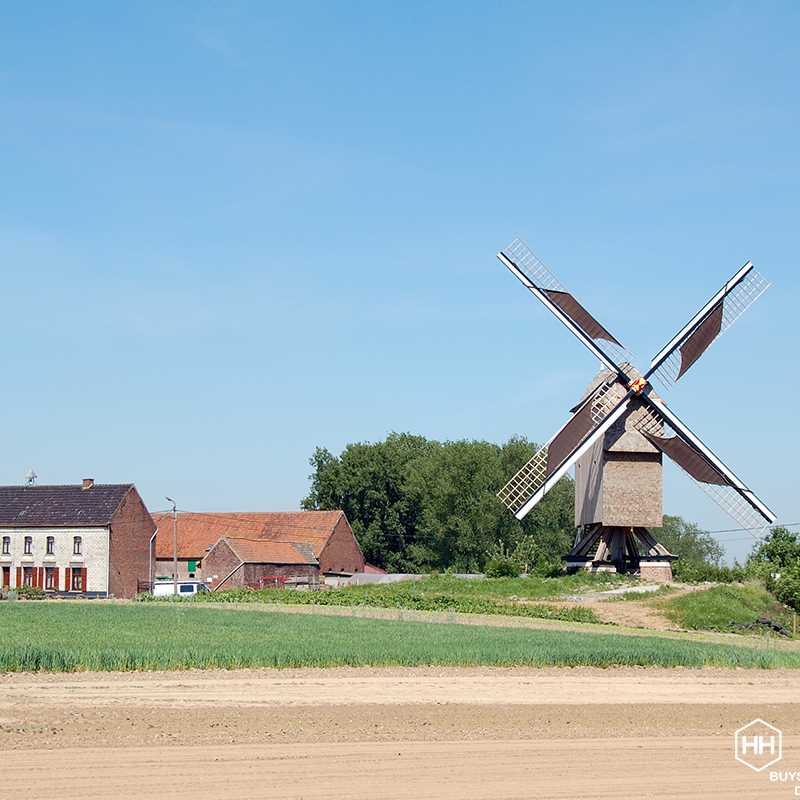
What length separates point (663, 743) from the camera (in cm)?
1742

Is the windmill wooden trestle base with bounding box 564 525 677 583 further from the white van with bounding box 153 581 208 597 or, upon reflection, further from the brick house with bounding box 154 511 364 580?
the brick house with bounding box 154 511 364 580

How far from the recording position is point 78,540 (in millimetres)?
74875

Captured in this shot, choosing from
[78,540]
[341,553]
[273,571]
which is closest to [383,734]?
[273,571]

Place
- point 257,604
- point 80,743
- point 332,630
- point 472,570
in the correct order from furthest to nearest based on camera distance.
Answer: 1. point 472,570
2. point 257,604
3. point 332,630
4. point 80,743

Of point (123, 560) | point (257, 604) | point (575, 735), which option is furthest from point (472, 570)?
point (575, 735)

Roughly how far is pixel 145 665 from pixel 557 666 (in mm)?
9466

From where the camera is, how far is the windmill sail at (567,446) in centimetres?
4703

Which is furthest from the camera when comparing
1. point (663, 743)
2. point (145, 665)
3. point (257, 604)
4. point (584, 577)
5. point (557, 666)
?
point (257, 604)

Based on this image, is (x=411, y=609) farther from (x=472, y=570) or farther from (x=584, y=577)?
(x=472, y=570)

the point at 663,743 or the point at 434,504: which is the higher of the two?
the point at 434,504

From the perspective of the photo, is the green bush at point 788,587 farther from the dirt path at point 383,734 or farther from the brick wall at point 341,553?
the brick wall at point 341,553

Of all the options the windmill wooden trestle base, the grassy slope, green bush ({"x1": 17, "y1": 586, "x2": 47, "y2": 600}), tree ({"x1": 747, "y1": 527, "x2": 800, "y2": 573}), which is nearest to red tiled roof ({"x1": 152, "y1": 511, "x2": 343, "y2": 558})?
green bush ({"x1": 17, "y1": 586, "x2": 47, "y2": 600})

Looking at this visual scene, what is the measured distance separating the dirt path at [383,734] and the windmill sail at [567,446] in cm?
1995

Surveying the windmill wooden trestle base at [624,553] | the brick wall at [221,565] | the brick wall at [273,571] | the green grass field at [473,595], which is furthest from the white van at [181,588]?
the windmill wooden trestle base at [624,553]
